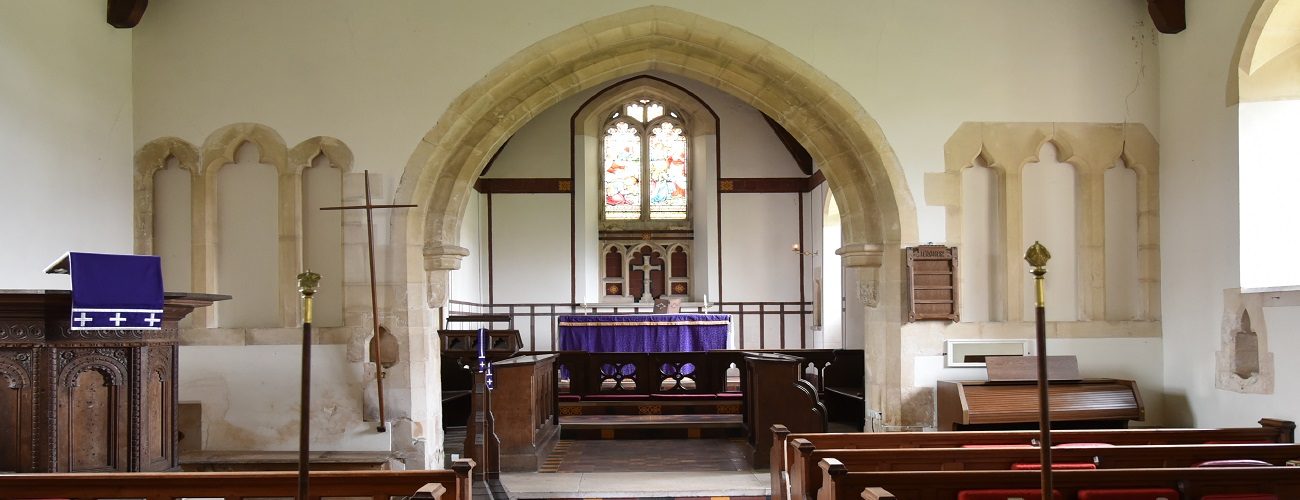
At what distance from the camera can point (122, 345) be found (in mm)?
4535

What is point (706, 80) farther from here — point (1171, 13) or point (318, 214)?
point (1171, 13)

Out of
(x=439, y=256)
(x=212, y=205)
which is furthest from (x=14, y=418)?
(x=439, y=256)

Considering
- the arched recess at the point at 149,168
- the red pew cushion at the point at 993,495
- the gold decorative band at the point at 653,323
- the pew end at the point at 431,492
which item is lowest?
the red pew cushion at the point at 993,495

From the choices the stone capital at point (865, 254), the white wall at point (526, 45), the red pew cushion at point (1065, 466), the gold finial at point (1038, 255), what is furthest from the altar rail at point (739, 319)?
the gold finial at point (1038, 255)

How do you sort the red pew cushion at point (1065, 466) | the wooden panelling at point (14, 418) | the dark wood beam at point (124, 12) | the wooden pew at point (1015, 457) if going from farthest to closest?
the dark wood beam at point (124, 12)
the wooden panelling at point (14, 418)
the wooden pew at point (1015, 457)
the red pew cushion at point (1065, 466)

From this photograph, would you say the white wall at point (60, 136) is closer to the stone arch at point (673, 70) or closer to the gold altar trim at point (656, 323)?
the stone arch at point (673, 70)

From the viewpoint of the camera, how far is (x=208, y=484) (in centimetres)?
345

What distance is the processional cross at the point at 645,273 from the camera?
13.7 metres

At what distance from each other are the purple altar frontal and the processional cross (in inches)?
120

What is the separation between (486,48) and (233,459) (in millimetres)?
3116

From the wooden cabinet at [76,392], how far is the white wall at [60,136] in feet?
4.76

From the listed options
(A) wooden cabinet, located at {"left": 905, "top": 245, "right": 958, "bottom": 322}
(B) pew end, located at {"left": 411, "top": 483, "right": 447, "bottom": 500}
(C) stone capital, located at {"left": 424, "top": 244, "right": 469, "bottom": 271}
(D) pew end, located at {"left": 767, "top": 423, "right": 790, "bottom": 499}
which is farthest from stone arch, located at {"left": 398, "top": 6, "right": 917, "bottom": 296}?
(B) pew end, located at {"left": 411, "top": 483, "right": 447, "bottom": 500}

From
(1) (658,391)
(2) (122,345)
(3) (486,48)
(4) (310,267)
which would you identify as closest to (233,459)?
(4) (310,267)

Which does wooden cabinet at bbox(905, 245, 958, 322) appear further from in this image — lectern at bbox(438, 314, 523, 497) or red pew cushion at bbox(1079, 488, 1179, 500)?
red pew cushion at bbox(1079, 488, 1179, 500)
